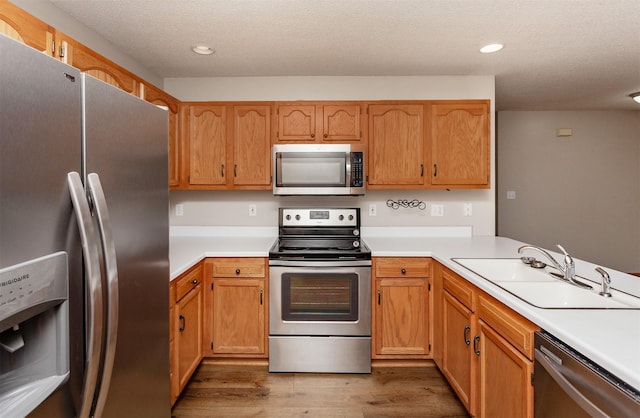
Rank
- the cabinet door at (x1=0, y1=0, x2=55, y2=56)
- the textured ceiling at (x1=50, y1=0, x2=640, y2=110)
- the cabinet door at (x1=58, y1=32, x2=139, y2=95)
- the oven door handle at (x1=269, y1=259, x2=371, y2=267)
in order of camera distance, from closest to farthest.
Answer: the cabinet door at (x1=0, y1=0, x2=55, y2=56)
the cabinet door at (x1=58, y1=32, x2=139, y2=95)
the textured ceiling at (x1=50, y1=0, x2=640, y2=110)
the oven door handle at (x1=269, y1=259, x2=371, y2=267)

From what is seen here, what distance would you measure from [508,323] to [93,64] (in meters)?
2.27

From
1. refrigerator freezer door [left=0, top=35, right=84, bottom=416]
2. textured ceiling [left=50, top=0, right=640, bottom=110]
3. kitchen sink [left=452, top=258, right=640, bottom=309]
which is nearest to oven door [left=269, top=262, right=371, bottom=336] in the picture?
kitchen sink [left=452, top=258, right=640, bottom=309]

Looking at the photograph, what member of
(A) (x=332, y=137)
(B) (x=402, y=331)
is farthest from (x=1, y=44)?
(B) (x=402, y=331)

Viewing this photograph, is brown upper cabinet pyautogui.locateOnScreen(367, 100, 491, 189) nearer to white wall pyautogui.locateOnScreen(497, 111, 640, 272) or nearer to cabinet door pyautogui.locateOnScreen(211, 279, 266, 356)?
cabinet door pyautogui.locateOnScreen(211, 279, 266, 356)

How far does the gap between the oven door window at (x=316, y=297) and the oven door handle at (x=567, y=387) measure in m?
1.33

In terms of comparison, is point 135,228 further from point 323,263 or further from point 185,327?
point 323,263

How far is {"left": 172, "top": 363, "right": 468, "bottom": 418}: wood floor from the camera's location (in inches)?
78.5

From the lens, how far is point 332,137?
9.08 ft

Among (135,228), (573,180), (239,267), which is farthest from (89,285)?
(573,180)

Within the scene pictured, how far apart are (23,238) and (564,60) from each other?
3.47 m

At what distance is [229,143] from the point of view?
9.14ft

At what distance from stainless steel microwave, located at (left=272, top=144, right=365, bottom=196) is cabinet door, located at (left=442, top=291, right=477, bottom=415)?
1066mm

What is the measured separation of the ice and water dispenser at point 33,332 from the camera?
598 mm

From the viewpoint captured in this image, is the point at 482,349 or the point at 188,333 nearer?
the point at 482,349
